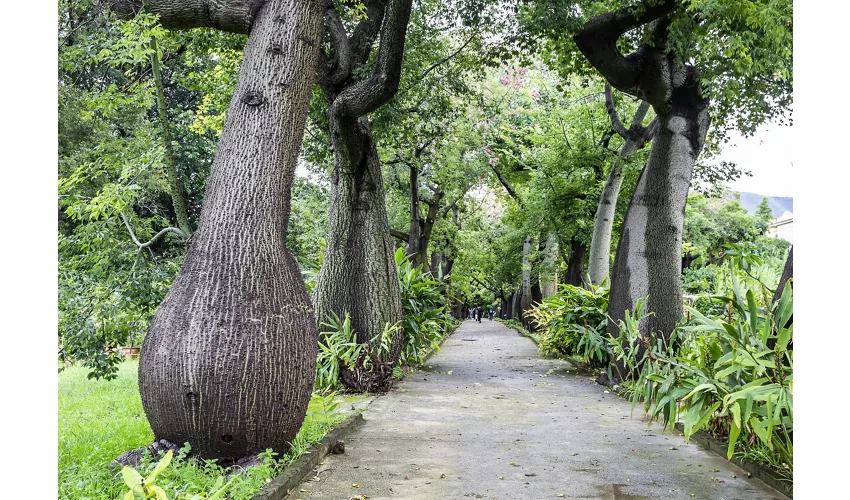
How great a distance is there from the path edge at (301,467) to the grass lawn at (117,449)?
56mm

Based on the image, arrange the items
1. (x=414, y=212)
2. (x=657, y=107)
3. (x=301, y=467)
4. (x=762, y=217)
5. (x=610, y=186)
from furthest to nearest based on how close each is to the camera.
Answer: (x=762, y=217) → (x=414, y=212) → (x=610, y=186) → (x=657, y=107) → (x=301, y=467)

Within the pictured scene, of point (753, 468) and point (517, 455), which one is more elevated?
point (753, 468)

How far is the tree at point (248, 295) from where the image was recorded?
177 inches

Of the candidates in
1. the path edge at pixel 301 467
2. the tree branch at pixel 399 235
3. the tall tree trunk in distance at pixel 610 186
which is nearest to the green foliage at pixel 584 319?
the tall tree trunk in distance at pixel 610 186

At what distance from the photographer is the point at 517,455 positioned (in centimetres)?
577

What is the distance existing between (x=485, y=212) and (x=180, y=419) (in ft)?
96.5

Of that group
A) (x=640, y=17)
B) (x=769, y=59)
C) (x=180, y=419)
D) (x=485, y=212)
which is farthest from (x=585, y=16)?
(x=485, y=212)

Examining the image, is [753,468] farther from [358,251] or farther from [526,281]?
[526,281]

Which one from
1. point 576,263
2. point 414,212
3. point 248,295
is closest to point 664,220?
point 248,295

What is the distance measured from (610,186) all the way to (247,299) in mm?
10383

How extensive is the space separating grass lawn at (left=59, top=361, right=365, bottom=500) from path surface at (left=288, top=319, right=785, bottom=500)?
291 millimetres

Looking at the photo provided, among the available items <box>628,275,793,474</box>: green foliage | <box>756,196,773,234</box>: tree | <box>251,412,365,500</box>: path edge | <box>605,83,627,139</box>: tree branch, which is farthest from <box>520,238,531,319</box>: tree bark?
<box>628,275,793,474</box>: green foliage

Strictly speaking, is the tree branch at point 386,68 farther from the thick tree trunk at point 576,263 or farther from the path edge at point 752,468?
the thick tree trunk at point 576,263
